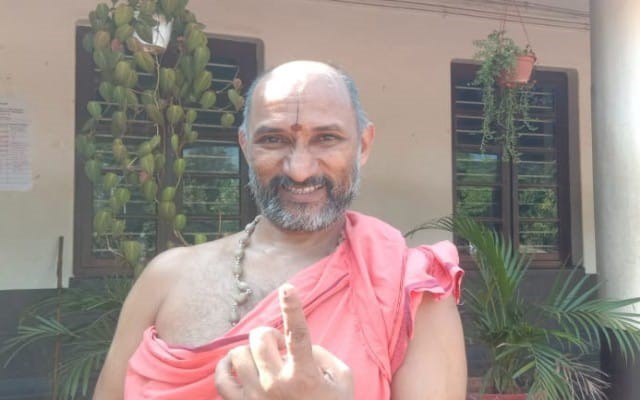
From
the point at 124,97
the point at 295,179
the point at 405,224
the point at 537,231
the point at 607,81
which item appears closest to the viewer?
the point at 295,179

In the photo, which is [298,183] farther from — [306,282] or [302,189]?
[306,282]

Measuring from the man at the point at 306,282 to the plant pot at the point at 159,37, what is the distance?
2005 millimetres

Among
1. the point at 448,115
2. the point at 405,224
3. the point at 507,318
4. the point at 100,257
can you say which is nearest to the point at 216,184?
the point at 100,257

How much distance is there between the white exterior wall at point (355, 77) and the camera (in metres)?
3.99

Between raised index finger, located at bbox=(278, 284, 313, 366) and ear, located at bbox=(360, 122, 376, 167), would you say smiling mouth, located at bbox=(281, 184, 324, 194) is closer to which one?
ear, located at bbox=(360, 122, 376, 167)

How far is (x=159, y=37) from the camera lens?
333 cm

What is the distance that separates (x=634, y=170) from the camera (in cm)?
346

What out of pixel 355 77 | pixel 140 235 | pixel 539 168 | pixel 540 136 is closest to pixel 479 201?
pixel 539 168

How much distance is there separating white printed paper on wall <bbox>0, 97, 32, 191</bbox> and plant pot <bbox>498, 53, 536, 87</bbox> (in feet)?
9.31

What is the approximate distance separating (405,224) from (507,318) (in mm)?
1628

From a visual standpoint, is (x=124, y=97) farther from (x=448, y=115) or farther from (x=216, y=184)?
(x=448, y=115)

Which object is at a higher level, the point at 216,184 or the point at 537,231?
the point at 216,184

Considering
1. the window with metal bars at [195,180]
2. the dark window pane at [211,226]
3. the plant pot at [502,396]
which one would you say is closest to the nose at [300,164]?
the plant pot at [502,396]

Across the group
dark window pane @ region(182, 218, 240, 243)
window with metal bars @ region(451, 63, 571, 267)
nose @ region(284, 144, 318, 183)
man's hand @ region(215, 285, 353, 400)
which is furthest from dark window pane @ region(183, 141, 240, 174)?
man's hand @ region(215, 285, 353, 400)
